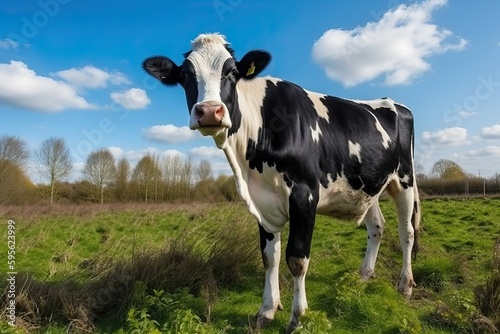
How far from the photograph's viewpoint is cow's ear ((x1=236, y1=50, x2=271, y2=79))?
15.5 ft

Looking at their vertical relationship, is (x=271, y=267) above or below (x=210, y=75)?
below

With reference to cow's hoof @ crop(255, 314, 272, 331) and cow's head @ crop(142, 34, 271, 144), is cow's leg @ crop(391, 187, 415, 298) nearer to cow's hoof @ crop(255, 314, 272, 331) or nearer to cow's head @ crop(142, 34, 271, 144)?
cow's hoof @ crop(255, 314, 272, 331)

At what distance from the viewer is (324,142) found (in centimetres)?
530

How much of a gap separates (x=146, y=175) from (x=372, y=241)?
138 ft

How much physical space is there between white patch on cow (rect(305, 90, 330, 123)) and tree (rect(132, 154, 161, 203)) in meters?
41.6

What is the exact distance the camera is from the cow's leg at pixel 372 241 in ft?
22.0

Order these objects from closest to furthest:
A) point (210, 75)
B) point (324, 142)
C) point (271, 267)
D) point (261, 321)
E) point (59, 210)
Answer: point (210, 75), point (261, 321), point (271, 267), point (324, 142), point (59, 210)

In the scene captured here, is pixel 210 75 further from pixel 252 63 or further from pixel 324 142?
pixel 324 142

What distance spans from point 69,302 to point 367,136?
187 inches

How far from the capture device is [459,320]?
14.8 feet

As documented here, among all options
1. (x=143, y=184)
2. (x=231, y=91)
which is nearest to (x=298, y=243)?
(x=231, y=91)

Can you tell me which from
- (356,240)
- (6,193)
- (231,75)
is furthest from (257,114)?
(6,193)

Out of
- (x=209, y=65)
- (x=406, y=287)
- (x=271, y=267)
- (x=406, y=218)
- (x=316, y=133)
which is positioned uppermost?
(x=209, y=65)

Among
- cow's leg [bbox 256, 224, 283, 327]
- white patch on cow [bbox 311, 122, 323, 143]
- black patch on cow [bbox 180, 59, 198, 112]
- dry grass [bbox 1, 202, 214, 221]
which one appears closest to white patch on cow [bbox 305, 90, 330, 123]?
white patch on cow [bbox 311, 122, 323, 143]
